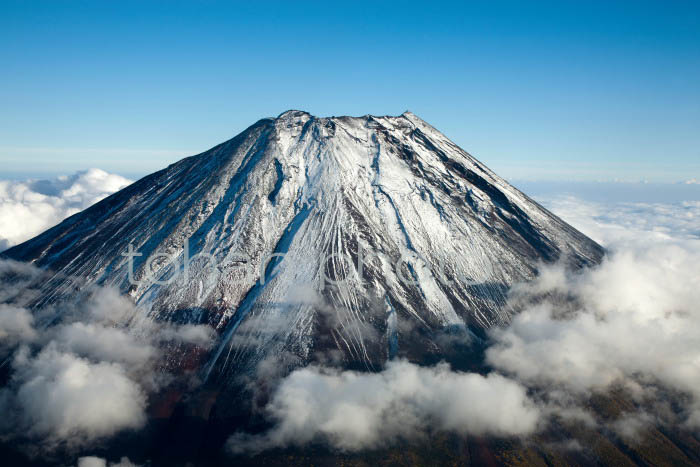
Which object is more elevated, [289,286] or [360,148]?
[360,148]

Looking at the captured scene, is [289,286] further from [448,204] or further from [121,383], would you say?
[448,204]

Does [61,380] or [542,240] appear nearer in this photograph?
[61,380]

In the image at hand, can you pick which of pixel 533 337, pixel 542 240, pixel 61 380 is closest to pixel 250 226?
pixel 61 380

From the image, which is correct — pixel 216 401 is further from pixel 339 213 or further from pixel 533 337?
pixel 533 337

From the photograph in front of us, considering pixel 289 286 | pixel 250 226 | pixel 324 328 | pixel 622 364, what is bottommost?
pixel 622 364

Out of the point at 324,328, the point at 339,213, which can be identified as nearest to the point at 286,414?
the point at 324,328

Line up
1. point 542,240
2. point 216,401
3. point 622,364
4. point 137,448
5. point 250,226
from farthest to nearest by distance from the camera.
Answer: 1. point 542,240
2. point 622,364
3. point 250,226
4. point 216,401
5. point 137,448

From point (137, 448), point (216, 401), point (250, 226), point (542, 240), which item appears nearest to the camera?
point (137, 448)
